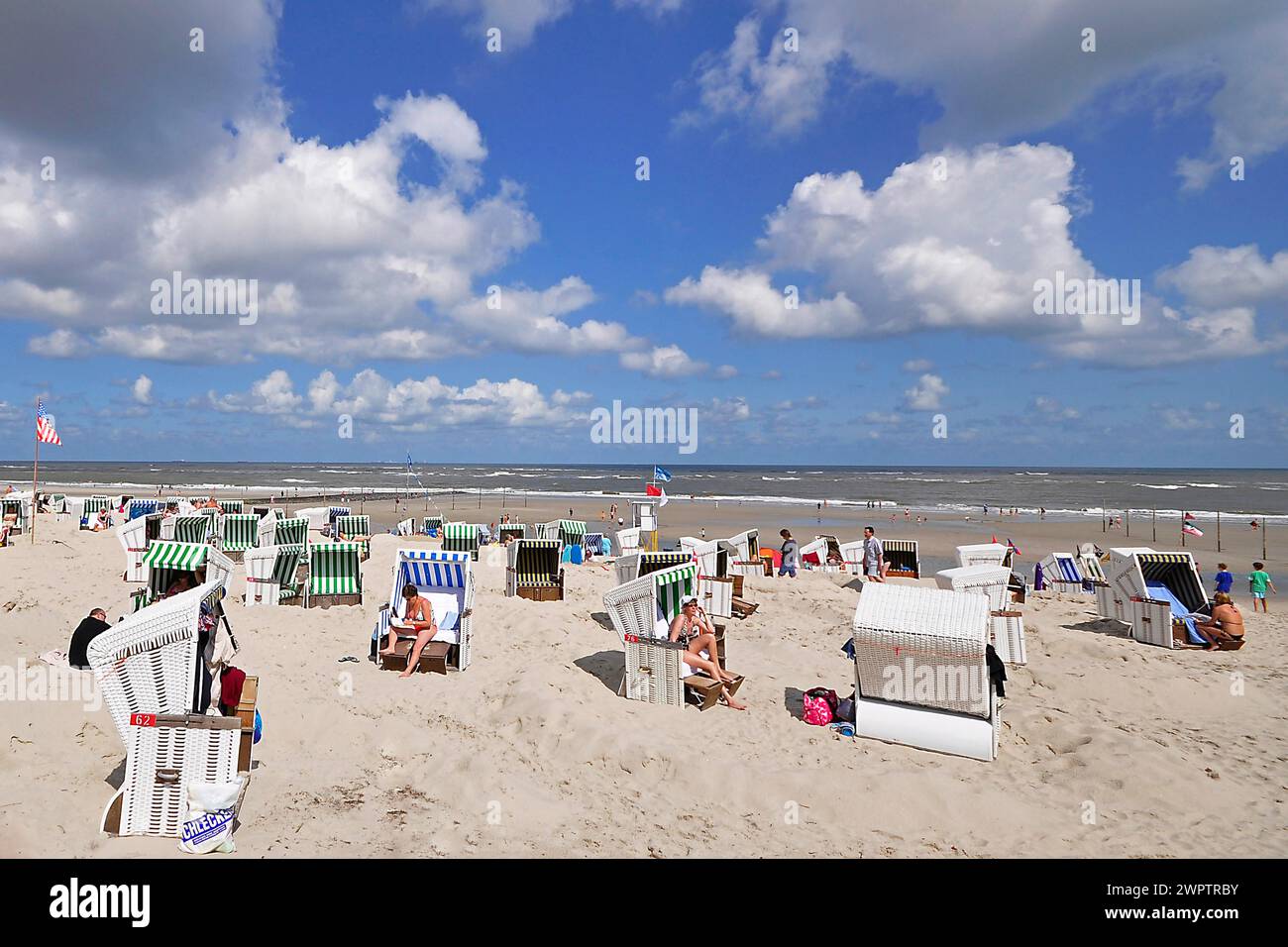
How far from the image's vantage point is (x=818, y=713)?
7.13 m

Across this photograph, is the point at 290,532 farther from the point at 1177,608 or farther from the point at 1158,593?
the point at 1177,608

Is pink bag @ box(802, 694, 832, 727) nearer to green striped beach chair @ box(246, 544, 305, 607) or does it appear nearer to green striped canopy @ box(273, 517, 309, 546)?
green striped beach chair @ box(246, 544, 305, 607)

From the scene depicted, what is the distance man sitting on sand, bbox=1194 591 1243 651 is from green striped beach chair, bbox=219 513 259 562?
18846mm

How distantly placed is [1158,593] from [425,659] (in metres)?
11.7

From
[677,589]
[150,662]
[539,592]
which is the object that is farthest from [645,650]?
[539,592]

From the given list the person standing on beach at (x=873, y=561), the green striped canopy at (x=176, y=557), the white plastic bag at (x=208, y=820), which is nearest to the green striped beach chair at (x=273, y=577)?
the green striped canopy at (x=176, y=557)

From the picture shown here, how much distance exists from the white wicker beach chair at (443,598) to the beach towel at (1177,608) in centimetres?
1031

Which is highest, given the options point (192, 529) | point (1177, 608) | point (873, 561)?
point (192, 529)

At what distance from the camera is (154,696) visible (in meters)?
4.47

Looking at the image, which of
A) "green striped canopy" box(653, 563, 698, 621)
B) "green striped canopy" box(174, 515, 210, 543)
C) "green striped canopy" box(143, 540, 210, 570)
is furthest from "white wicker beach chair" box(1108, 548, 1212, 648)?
"green striped canopy" box(174, 515, 210, 543)

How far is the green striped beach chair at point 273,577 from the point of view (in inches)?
452

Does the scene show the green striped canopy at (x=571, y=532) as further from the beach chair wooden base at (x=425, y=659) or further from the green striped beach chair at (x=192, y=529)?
the beach chair wooden base at (x=425, y=659)
